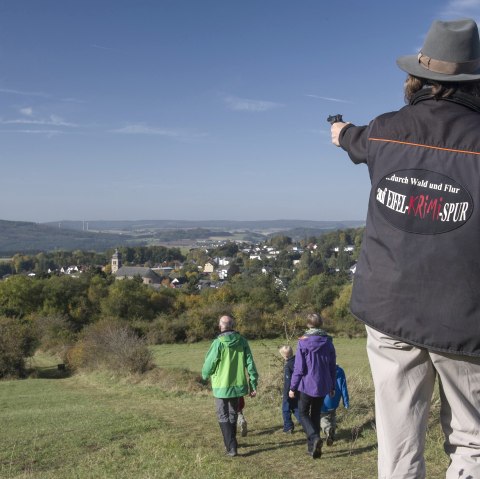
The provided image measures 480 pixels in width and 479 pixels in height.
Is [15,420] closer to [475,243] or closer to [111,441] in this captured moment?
[111,441]

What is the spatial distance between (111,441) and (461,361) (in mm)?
6382

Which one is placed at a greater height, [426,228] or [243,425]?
[426,228]

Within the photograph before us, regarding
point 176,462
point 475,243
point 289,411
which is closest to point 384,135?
point 475,243

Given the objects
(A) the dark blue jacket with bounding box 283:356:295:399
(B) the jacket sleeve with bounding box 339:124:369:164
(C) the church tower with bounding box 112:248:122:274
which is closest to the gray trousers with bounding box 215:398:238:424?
(A) the dark blue jacket with bounding box 283:356:295:399

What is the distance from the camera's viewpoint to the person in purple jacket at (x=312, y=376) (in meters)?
6.47

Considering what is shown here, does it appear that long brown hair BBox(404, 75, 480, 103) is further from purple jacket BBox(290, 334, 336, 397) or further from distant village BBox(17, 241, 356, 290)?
distant village BBox(17, 241, 356, 290)

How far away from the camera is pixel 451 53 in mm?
2033

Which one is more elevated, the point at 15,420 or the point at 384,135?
the point at 384,135

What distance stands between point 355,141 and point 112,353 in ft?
69.8

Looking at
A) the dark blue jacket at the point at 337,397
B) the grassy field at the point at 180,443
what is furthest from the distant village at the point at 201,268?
the dark blue jacket at the point at 337,397

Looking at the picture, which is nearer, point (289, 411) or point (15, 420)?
point (289, 411)

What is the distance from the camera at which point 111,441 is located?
24.5 ft

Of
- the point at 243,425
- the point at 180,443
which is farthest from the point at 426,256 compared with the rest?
the point at 243,425

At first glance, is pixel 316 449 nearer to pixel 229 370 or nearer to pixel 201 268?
pixel 229 370
